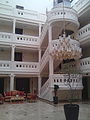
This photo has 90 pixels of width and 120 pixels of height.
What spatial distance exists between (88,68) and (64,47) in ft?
13.8

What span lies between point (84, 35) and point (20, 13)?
7864mm

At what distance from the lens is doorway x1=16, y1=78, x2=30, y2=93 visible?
719 inches

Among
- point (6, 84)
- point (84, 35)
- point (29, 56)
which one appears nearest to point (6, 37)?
point (29, 56)

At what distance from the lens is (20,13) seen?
57.4 ft

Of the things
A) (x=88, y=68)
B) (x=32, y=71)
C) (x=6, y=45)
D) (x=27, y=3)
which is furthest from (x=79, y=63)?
(x=27, y=3)

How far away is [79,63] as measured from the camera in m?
13.8

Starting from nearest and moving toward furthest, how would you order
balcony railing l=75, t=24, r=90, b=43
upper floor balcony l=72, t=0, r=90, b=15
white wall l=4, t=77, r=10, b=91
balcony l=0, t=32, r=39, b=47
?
balcony railing l=75, t=24, r=90, b=43, upper floor balcony l=72, t=0, r=90, b=15, balcony l=0, t=32, r=39, b=47, white wall l=4, t=77, r=10, b=91

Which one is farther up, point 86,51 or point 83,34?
point 83,34

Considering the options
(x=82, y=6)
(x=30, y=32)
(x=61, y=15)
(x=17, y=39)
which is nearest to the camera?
(x=61, y=15)

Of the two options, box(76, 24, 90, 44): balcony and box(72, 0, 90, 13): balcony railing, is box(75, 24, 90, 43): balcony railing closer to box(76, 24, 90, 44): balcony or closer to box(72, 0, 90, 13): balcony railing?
box(76, 24, 90, 44): balcony

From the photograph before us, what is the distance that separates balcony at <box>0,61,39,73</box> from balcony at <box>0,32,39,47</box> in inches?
87.6

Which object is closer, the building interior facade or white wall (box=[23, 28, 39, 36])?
the building interior facade

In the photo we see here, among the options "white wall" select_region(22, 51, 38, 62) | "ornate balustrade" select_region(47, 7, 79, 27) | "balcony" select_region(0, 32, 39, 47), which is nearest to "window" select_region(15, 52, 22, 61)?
"white wall" select_region(22, 51, 38, 62)

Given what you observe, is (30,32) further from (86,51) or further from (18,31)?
(86,51)
